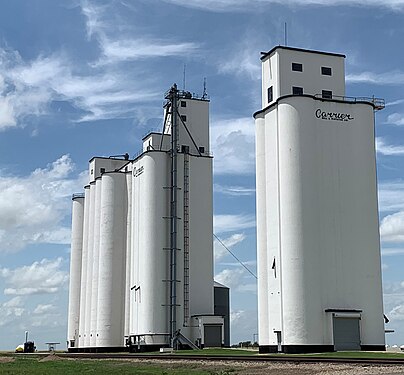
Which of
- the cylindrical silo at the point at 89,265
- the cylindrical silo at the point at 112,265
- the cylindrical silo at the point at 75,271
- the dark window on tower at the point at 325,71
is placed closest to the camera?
the dark window on tower at the point at 325,71

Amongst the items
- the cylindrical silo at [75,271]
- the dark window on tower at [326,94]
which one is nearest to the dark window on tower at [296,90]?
the dark window on tower at [326,94]

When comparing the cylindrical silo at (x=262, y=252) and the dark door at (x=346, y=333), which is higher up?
the cylindrical silo at (x=262, y=252)

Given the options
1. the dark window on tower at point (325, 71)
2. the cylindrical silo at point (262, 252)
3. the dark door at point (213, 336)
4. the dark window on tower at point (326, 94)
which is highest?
the dark window on tower at point (325, 71)

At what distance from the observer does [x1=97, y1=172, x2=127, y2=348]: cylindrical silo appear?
86938mm

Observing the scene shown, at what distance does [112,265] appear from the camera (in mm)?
87812

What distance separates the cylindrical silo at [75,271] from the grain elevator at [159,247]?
6923mm

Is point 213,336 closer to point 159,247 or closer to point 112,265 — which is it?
point 159,247

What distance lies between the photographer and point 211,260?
269 feet

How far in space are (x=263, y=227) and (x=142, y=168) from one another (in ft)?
77.9

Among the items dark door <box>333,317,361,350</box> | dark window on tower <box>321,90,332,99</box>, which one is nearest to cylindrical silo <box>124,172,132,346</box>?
dark window on tower <box>321,90,332,99</box>

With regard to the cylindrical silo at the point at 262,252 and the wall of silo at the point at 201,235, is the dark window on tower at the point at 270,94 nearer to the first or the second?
the cylindrical silo at the point at 262,252

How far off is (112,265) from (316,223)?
113 ft

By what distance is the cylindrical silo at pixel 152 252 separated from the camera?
3068 inches

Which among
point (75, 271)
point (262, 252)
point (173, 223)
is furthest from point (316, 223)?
point (75, 271)
